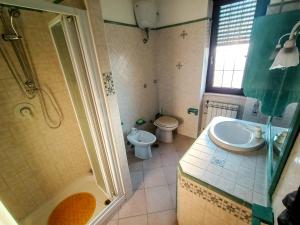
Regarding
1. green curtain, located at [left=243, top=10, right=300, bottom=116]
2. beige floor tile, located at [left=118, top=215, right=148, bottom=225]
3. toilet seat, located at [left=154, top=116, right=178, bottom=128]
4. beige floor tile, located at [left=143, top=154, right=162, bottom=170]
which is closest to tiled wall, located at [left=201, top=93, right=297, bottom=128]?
green curtain, located at [left=243, top=10, right=300, bottom=116]

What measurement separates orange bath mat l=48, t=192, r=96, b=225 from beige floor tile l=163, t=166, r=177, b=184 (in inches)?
36.9

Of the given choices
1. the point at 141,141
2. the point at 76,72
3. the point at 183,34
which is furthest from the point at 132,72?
the point at 76,72

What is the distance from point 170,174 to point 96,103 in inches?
55.8

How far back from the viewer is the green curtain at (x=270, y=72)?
3.36ft

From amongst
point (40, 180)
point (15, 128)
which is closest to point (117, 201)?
point (40, 180)

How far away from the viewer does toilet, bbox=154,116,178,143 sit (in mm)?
2484

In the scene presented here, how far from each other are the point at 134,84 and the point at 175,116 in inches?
40.6

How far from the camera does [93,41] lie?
1049 millimetres

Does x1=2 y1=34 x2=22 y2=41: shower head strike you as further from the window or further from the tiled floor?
the window

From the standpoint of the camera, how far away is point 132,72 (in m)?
2.27

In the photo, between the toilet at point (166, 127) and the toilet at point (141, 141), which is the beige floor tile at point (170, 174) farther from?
the toilet at point (166, 127)

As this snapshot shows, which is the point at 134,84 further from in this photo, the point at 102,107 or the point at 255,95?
the point at 255,95

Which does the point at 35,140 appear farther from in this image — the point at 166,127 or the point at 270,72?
the point at 270,72

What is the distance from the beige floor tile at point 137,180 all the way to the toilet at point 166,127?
0.81 metres
